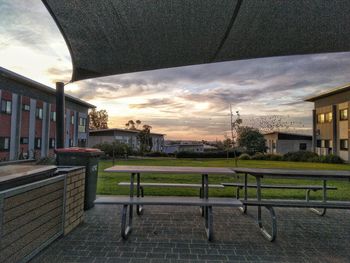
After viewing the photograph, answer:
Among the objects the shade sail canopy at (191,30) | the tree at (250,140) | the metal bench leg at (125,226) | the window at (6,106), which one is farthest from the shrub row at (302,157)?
the metal bench leg at (125,226)

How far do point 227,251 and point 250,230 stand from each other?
0.97m

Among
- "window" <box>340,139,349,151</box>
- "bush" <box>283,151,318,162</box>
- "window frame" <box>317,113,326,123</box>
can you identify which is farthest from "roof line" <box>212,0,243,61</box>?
"window frame" <box>317,113,326,123</box>

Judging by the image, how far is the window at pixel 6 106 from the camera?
24656 millimetres

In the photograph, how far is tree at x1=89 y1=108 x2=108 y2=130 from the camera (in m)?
74.4

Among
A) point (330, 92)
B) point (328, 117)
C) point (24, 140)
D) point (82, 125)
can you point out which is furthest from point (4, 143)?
point (328, 117)

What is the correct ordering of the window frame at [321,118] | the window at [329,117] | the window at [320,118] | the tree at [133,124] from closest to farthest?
the window at [329,117] → the window frame at [321,118] → the window at [320,118] → the tree at [133,124]

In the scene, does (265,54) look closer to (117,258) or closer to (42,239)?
(117,258)

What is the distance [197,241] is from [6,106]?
2607cm

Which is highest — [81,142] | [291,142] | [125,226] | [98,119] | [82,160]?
[98,119]

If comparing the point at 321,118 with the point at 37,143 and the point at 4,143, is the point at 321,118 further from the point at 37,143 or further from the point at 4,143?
the point at 4,143

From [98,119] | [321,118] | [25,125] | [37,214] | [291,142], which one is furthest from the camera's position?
[98,119]

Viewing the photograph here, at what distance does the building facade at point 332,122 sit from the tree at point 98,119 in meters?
52.4

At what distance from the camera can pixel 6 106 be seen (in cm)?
2517

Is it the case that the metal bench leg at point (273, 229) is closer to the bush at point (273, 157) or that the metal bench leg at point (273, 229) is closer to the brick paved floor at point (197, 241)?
the brick paved floor at point (197, 241)
